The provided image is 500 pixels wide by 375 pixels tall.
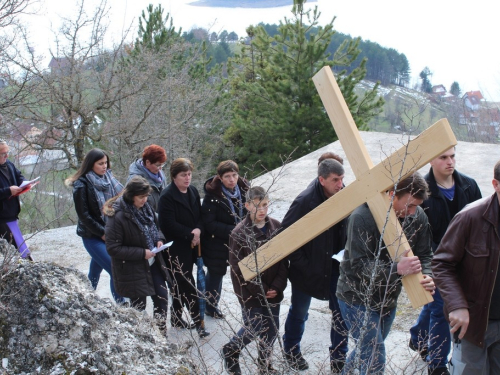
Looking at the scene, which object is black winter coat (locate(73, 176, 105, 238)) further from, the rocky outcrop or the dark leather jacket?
the dark leather jacket

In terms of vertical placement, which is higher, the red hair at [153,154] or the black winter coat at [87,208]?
the red hair at [153,154]

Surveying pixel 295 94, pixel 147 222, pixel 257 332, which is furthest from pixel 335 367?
pixel 295 94

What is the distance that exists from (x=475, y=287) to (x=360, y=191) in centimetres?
92

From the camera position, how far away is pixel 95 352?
194 centimetres

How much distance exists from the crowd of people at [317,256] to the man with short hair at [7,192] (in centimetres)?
1

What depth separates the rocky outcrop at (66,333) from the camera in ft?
6.36

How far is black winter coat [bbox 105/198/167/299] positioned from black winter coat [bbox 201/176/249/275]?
683mm

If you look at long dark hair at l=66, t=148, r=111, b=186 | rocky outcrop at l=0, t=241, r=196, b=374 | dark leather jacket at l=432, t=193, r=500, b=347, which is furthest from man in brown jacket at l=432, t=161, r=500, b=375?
long dark hair at l=66, t=148, r=111, b=186

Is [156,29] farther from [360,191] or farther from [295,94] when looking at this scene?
[360,191]

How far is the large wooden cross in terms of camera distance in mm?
3070

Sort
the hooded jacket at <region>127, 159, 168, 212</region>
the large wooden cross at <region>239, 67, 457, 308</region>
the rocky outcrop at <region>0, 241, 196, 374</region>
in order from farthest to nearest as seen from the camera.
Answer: the hooded jacket at <region>127, 159, 168, 212</region> < the large wooden cross at <region>239, 67, 457, 308</region> < the rocky outcrop at <region>0, 241, 196, 374</region>

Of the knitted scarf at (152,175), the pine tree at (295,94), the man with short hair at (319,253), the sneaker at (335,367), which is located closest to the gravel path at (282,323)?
the sneaker at (335,367)

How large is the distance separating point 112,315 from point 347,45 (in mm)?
15731

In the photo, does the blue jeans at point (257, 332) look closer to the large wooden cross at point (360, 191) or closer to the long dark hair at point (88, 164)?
the large wooden cross at point (360, 191)
